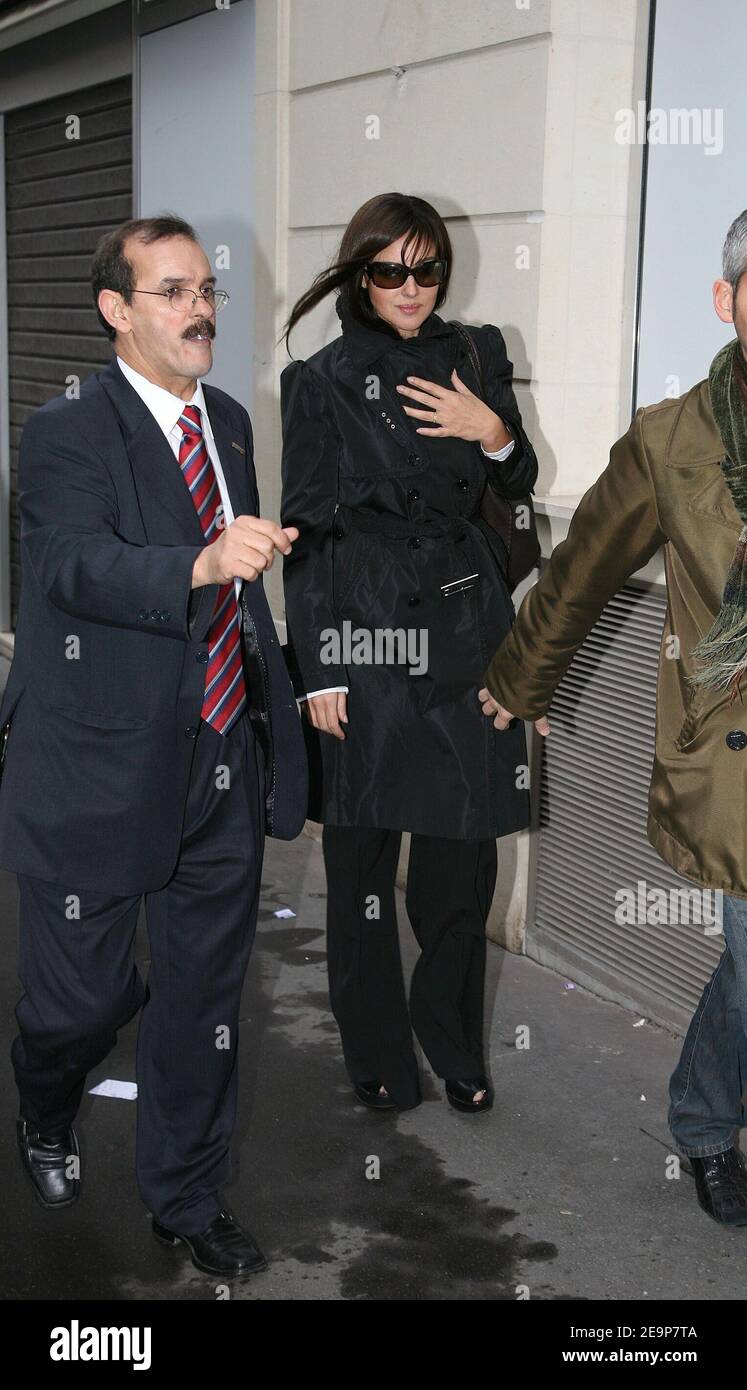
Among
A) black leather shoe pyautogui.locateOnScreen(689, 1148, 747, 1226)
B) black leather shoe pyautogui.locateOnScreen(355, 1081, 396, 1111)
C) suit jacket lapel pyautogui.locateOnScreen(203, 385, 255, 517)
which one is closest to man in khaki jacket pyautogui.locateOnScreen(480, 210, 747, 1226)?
black leather shoe pyautogui.locateOnScreen(689, 1148, 747, 1226)

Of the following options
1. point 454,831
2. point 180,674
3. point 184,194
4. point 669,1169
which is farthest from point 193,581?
point 184,194

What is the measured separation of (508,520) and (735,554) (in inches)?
47.7

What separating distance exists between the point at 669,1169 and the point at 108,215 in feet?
23.7

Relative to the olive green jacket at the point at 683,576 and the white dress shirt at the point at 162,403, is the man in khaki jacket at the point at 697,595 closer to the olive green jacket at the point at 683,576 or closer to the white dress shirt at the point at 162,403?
the olive green jacket at the point at 683,576

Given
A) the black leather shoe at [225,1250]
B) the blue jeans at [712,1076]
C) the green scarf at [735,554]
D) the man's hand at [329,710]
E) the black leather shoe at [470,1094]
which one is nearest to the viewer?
the green scarf at [735,554]

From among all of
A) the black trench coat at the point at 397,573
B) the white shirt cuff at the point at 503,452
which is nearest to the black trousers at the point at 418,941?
the black trench coat at the point at 397,573

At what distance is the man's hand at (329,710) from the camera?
4.21 meters

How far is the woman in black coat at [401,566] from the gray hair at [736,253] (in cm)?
111

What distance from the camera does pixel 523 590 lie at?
18.5 feet

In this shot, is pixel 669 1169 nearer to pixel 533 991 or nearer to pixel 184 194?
pixel 533 991

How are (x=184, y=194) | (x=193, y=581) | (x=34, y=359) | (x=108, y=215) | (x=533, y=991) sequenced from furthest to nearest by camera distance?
(x=34, y=359), (x=108, y=215), (x=184, y=194), (x=533, y=991), (x=193, y=581)

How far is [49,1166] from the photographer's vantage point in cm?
397

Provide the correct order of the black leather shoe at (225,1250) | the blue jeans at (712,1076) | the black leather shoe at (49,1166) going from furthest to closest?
the black leather shoe at (49,1166)
the blue jeans at (712,1076)
the black leather shoe at (225,1250)

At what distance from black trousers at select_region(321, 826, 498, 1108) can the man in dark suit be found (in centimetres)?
66
